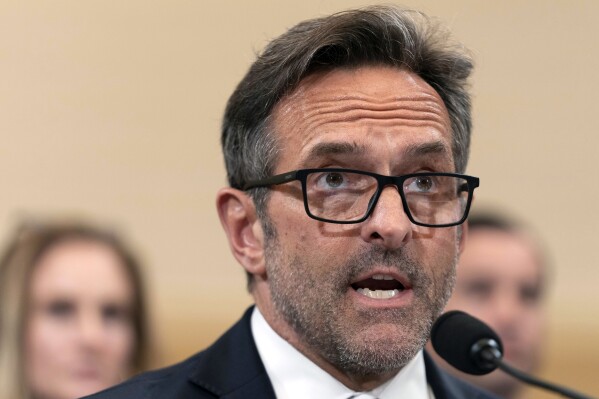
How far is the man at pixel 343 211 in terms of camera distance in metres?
2.49

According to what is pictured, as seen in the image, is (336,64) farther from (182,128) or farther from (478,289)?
(182,128)

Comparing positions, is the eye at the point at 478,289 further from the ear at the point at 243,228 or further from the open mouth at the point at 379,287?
the open mouth at the point at 379,287

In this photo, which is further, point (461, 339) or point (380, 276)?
point (380, 276)

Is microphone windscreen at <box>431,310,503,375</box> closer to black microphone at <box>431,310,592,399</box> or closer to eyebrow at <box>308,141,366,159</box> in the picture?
Answer: black microphone at <box>431,310,592,399</box>

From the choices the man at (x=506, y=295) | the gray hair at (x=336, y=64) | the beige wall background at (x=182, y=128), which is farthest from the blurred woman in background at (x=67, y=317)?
the gray hair at (x=336, y=64)

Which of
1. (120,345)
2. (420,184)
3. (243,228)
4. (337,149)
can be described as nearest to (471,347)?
(420,184)

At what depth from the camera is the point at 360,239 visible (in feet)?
8.10

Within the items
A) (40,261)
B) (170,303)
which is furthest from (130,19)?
(40,261)

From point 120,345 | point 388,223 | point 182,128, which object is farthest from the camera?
point 182,128

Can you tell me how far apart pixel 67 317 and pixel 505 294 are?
1693 millimetres

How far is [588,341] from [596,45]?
5.60ft

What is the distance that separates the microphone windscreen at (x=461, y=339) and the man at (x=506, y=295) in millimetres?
2105

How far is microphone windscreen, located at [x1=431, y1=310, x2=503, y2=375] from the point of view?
2338 mm

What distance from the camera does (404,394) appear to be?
2648 millimetres
